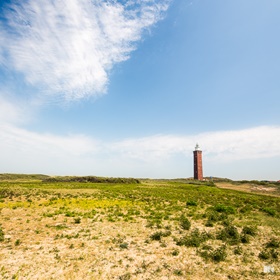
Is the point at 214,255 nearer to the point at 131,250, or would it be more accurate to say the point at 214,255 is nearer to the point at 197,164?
the point at 131,250

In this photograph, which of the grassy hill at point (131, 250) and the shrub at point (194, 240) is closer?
the grassy hill at point (131, 250)

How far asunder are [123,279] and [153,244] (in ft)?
14.3

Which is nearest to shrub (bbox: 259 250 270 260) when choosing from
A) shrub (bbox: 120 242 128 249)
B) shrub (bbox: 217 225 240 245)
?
shrub (bbox: 217 225 240 245)

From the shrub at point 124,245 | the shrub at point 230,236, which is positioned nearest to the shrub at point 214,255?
the shrub at point 230,236

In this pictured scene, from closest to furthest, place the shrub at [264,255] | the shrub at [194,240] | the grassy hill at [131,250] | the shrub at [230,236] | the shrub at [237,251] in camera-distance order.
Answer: the grassy hill at [131,250] → the shrub at [264,255] → the shrub at [237,251] → the shrub at [194,240] → the shrub at [230,236]

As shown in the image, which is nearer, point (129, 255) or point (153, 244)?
point (129, 255)

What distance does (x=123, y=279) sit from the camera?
835 centimetres

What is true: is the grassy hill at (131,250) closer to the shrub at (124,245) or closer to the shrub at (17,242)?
the shrub at (17,242)

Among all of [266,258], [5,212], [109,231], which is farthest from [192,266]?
[5,212]

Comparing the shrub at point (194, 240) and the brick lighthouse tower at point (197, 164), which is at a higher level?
the brick lighthouse tower at point (197, 164)

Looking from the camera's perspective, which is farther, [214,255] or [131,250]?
[131,250]

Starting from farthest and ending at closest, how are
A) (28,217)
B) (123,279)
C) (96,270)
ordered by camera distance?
(28,217)
(96,270)
(123,279)

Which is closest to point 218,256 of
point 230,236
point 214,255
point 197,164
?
point 214,255

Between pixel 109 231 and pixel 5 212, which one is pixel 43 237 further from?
pixel 5 212
